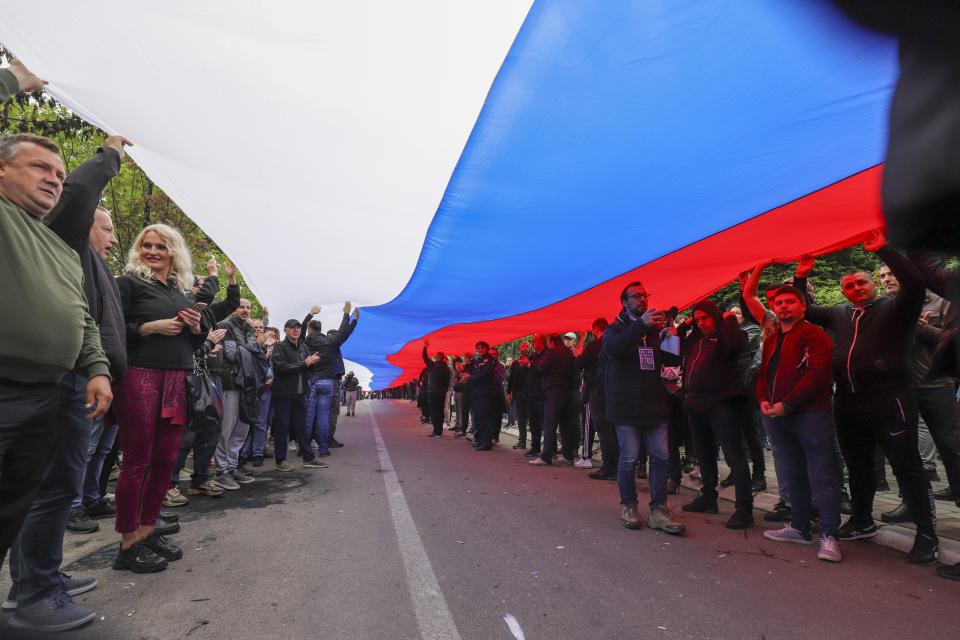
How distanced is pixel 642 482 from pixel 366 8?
5985mm

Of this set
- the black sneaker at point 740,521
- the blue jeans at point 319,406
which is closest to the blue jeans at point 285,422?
the blue jeans at point 319,406

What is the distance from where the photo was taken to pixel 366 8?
101 inches

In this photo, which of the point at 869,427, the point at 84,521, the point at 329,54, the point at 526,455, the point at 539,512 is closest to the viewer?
the point at 329,54

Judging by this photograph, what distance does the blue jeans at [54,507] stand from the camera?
214 cm

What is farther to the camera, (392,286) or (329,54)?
(392,286)

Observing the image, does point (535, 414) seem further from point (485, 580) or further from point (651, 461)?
point (485, 580)

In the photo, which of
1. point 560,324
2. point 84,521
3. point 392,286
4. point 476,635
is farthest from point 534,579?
point 560,324

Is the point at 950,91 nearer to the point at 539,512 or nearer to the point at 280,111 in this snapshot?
the point at 280,111

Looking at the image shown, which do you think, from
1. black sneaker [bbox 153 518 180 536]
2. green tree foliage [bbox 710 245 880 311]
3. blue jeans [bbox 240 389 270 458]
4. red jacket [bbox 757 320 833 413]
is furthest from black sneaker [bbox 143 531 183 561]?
green tree foliage [bbox 710 245 880 311]

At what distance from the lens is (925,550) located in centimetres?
326

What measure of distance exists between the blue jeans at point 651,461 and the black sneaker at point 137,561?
138 inches

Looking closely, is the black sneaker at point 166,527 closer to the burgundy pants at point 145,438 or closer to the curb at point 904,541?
the burgundy pants at point 145,438

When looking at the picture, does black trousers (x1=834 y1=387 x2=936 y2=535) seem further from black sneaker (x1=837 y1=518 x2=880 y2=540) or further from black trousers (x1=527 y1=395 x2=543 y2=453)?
black trousers (x1=527 y1=395 x2=543 y2=453)

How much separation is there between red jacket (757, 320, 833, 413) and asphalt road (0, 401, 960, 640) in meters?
1.13
